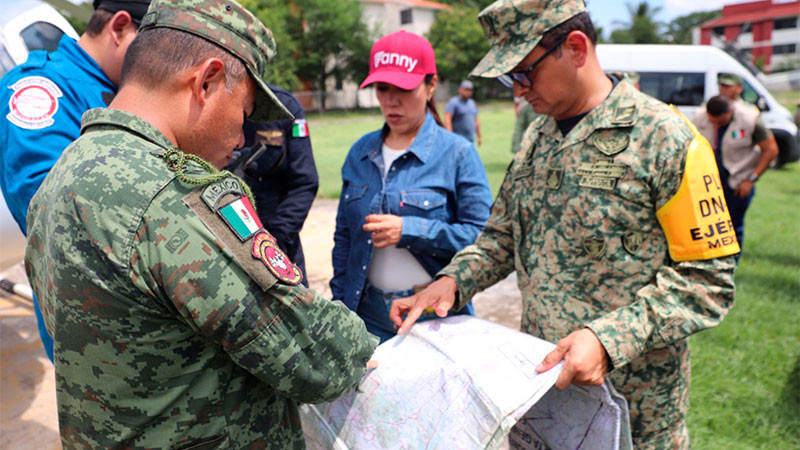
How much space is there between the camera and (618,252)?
171 cm

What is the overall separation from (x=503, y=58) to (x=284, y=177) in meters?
1.58

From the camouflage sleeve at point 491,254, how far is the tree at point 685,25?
233 feet

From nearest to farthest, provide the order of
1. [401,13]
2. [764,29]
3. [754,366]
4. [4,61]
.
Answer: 1. [754,366]
2. [4,61]
3. [401,13]
4. [764,29]

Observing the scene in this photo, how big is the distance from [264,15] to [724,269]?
35.5 metres

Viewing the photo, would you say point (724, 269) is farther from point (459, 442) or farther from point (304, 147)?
point (304, 147)

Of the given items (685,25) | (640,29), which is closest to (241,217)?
(640,29)

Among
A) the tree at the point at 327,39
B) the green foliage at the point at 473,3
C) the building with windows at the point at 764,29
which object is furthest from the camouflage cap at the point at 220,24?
the building with windows at the point at 764,29

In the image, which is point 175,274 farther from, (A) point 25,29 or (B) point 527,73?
(A) point 25,29

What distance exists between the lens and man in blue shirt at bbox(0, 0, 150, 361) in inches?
78.3

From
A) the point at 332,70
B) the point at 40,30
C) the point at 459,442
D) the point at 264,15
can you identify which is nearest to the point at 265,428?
the point at 459,442

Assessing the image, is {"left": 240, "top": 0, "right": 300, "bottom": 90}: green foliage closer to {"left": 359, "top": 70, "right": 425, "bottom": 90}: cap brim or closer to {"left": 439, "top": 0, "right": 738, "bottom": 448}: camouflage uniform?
{"left": 359, "top": 70, "right": 425, "bottom": 90}: cap brim

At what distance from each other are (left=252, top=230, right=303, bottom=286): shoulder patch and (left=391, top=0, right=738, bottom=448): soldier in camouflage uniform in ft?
2.29

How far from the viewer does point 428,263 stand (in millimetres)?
2463

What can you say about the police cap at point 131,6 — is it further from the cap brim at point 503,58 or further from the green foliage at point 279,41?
the green foliage at point 279,41
